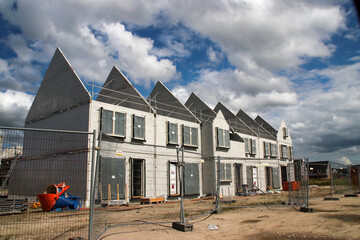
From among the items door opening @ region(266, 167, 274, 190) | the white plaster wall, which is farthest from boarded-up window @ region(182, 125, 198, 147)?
door opening @ region(266, 167, 274, 190)

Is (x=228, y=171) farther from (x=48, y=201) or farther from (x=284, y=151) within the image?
(x=48, y=201)

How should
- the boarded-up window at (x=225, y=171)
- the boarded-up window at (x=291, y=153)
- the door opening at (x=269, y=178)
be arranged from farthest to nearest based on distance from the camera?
the boarded-up window at (x=291, y=153), the door opening at (x=269, y=178), the boarded-up window at (x=225, y=171)

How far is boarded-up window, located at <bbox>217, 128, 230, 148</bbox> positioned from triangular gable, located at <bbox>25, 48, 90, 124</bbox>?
12114 millimetres

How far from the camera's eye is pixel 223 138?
26000 millimetres

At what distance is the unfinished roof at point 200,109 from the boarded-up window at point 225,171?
4644mm

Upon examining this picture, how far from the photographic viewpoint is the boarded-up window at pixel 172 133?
2191 cm

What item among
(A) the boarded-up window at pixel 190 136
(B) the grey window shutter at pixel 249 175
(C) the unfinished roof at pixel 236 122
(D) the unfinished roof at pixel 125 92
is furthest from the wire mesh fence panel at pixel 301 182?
(C) the unfinished roof at pixel 236 122

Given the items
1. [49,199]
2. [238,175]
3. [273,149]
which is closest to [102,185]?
[49,199]

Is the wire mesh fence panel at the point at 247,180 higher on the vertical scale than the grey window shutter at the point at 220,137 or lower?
lower

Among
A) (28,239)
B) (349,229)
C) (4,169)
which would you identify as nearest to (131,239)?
(28,239)

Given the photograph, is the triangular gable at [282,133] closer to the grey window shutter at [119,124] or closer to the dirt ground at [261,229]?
the grey window shutter at [119,124]

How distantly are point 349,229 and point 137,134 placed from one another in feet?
46.8

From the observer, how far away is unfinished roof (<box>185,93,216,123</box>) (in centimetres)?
2756

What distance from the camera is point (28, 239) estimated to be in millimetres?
7379
